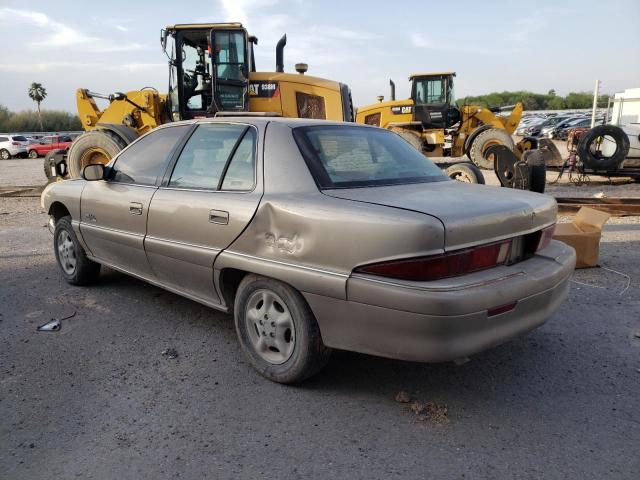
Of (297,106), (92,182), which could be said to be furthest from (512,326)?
(297,106)

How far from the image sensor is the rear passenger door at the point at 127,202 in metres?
3.92

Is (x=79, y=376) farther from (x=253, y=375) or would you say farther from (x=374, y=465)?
(x=374, y=465)

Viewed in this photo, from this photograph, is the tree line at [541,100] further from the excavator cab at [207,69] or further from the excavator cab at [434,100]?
the excavator cab at [207,69]

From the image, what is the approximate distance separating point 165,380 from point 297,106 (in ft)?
26.3

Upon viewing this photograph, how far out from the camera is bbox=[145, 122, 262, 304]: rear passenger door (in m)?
3.19

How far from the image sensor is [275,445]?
8.20 feet

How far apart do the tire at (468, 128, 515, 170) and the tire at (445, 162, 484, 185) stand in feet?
23.4

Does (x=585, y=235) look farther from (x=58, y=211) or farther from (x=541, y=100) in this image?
(x=541, y=100)

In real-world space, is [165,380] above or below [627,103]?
below

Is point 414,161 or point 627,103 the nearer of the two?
point 414,161

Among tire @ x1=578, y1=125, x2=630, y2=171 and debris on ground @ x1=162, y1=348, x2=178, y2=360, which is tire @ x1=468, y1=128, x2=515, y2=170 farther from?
debris on ground @ x1=162, y1=348, x2=178, y2=360

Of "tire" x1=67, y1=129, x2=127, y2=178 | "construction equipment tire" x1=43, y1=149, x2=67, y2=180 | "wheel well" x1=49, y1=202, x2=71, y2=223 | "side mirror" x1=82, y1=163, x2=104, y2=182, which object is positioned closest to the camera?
"side mirror" x1=82, y1=163, x2=104, y2=182

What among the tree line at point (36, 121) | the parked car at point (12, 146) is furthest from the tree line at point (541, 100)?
the parked car at point (12, 146)

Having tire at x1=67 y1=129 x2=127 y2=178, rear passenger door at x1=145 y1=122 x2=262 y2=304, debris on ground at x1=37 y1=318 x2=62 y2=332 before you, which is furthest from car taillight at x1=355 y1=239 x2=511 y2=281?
tire at x1=67 y1=129 x2=127 y2=178
